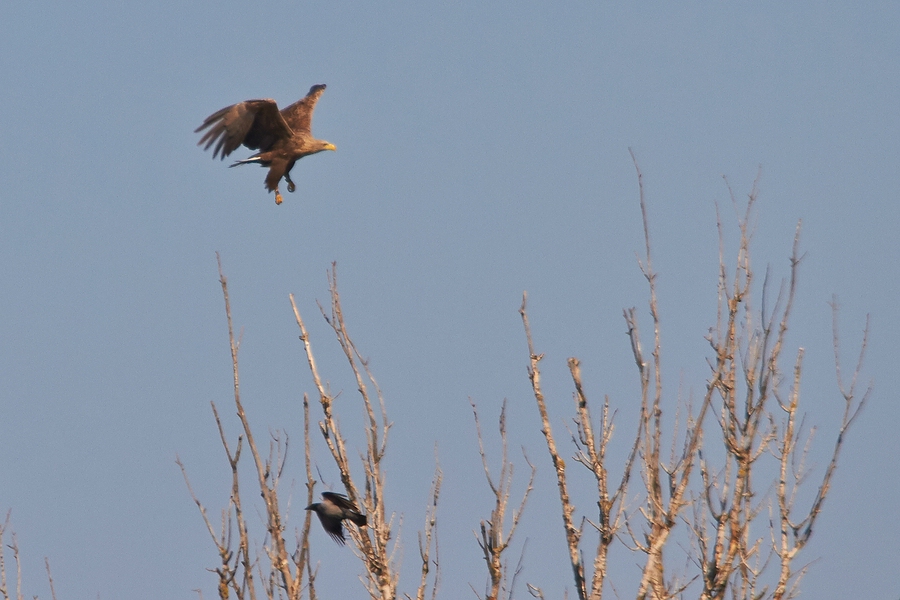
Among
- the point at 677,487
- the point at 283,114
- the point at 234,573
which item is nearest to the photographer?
the point at 234,573

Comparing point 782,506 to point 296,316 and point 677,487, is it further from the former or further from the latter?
point 296,316

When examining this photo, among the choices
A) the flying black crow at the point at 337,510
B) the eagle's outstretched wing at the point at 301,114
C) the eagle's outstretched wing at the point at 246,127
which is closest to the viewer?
the flying black crow at the point at 337,510

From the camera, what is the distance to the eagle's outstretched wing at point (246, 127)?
10312 mm

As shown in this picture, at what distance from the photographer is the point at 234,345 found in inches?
205

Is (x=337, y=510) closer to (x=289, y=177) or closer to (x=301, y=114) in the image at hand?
(x=289, y=177)

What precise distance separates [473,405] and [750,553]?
184cm

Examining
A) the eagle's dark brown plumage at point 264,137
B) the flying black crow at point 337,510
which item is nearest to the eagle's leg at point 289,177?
the eagle's dark brown plumage at point 264,137

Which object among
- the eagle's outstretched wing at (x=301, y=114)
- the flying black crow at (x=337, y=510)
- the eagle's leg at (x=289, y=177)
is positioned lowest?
the flying black crow at (x=337, y=510)

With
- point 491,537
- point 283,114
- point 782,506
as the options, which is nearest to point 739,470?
point 782,506

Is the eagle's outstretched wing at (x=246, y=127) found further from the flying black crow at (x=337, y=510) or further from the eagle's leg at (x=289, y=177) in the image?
the flying black crow at (x=337, y=510)

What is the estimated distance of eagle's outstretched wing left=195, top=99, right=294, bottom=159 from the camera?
10.3m

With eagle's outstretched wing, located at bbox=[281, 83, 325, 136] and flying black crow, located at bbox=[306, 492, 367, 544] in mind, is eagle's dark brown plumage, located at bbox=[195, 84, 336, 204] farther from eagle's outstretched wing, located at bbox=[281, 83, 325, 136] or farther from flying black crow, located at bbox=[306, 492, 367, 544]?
flying black crow, located at bbox=[306, 492, 367, 544]

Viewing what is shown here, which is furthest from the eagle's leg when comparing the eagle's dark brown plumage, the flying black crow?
the flying black crow

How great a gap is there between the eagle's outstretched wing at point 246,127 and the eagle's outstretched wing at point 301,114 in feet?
1.95
